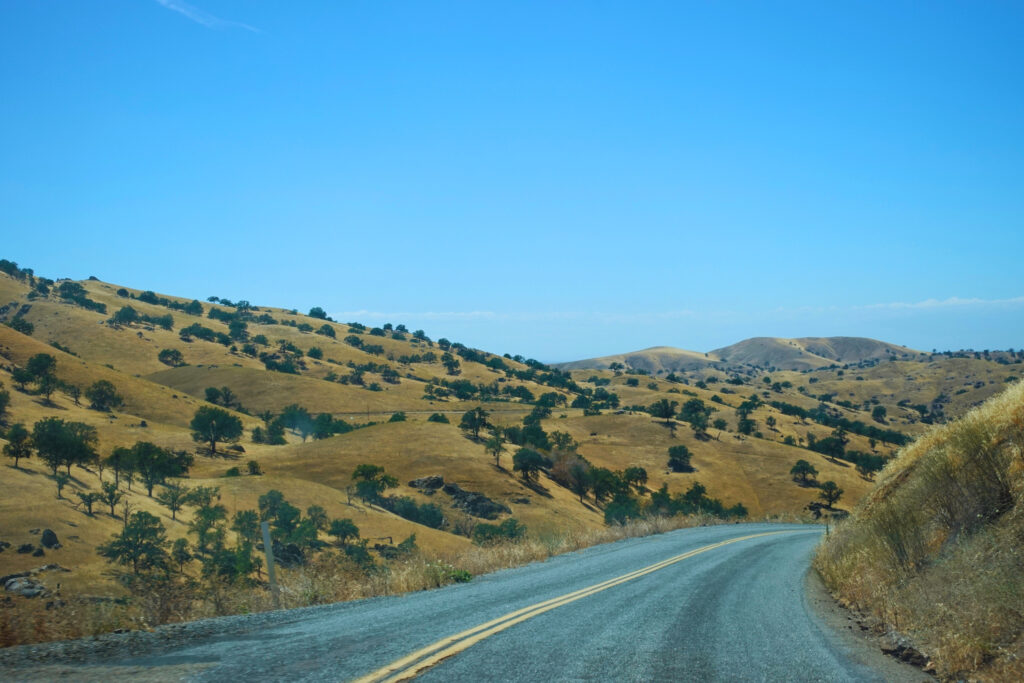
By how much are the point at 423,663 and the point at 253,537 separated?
34775mm

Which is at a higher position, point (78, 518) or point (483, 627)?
point (483, 627)

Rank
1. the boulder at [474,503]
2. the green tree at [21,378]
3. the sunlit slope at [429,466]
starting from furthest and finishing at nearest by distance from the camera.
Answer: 1. the green tree at [21,378]
2. the sunlit slope at [429,466]
3. the boulder at [474,503]

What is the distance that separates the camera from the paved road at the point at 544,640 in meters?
5.86

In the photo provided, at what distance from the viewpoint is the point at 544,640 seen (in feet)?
23.2

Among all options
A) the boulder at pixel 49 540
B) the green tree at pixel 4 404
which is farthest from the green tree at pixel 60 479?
the green tree at pixel 4 404

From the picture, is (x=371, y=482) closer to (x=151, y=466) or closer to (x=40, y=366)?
(x=151, y=466)

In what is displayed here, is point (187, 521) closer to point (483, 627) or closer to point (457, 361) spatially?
point (483, 627)

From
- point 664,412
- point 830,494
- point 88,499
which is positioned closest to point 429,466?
point 88,499

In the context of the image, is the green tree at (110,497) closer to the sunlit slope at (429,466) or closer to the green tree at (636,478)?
the sunlit slope at (429,466)

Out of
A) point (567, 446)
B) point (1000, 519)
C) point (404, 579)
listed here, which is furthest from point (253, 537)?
point (567, 446)

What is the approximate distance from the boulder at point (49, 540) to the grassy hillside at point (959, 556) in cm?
3262

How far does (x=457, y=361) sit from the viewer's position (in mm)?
168625

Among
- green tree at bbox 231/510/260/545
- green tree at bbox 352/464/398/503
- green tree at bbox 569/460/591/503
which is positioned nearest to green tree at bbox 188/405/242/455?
green tree at bbox 352/464/398/503

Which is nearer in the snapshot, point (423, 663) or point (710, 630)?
point (423, 663)
